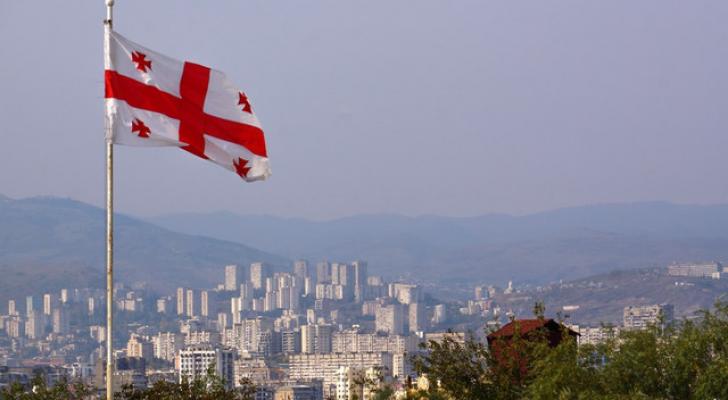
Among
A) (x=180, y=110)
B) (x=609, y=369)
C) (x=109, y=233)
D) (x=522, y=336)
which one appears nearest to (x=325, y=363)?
(x=522, y=336)

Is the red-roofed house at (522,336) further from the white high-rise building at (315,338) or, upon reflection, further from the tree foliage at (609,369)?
the white high-rise building at (315,338)

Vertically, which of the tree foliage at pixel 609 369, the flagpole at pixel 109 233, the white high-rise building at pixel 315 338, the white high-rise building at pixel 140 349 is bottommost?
the tree foliage at pixel 609 369

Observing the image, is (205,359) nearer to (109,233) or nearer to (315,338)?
(315,338)

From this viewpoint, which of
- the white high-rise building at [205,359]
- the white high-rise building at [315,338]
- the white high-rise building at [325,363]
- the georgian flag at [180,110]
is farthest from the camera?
the white high-rise building at [315,338]

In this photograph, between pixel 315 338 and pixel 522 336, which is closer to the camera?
pixel 522 336

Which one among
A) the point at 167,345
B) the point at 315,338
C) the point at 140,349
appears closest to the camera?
the point at 140,349

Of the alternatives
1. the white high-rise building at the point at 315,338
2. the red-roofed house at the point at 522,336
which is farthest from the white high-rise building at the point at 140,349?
the red-roofed house at the point at 522,336

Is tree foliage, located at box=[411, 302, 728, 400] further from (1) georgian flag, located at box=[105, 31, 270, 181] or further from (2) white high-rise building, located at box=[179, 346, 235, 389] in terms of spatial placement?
(2) white high-rise building, located at box=[179, 346, 235, 389]

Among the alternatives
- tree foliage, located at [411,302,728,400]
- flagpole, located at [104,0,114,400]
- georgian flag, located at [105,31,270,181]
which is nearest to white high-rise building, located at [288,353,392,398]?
tree foliage, located at [411,302,728,400]

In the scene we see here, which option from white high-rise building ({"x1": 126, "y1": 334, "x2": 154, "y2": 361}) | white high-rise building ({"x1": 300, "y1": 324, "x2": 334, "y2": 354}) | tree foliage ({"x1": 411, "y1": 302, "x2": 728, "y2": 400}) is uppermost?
white high-rise building ({"x1": 300, "y1": 324, "x2": 334, "y2": 354})
